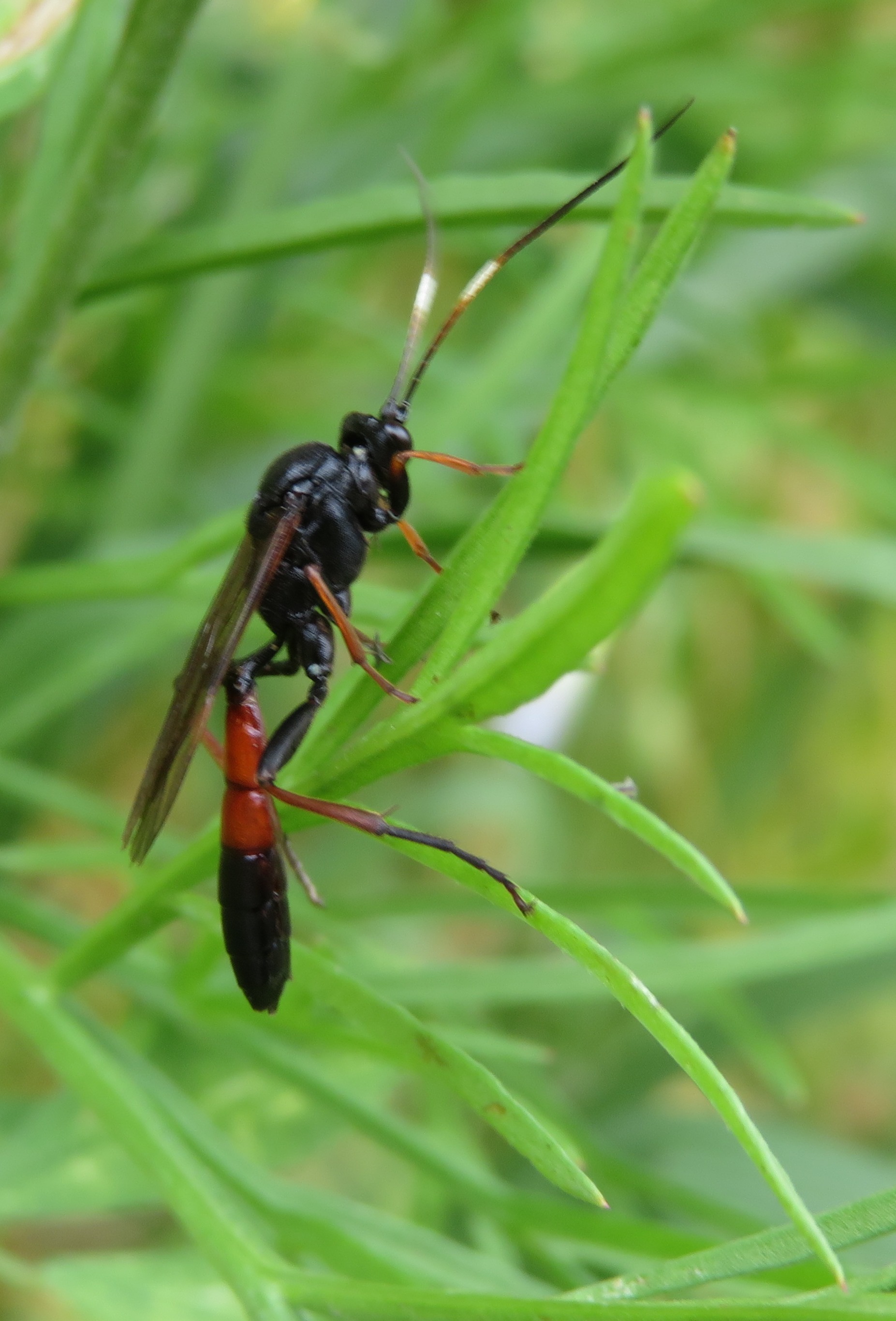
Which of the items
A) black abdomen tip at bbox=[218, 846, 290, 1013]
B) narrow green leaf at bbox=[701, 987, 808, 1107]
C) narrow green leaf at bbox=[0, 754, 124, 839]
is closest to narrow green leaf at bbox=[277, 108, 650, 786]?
black abdomen tip at bbox=[218, 846, 290, 1013]

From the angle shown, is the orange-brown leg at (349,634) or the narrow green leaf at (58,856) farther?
the narrow green leaf at (58,856)

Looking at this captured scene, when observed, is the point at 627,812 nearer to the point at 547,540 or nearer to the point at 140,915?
the point at 140,915

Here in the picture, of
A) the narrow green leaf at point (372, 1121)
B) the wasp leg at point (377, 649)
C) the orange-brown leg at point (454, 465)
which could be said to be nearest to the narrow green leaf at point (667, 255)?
the wasp leg at point (377, 649)

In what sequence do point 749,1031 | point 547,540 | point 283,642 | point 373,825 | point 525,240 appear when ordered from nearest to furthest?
point 373,825 < point 525,240 < point 547,540 < point 283,642 < point 749,1031

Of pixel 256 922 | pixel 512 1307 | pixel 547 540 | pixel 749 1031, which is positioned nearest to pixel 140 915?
pixel 256 922

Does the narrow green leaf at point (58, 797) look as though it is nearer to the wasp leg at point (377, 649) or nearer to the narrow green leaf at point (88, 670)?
the narrow green leaf at point (88, 670)

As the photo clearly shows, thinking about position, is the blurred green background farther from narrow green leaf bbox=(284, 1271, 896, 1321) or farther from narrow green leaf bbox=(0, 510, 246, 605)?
narrow green leaf bbox=(284, 1271, 896, 1321)

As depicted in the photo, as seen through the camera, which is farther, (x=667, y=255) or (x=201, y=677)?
(x=201, y=677)
